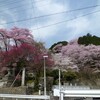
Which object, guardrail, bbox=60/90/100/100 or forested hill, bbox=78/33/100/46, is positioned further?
forested hill, bbox=78/33/100/46

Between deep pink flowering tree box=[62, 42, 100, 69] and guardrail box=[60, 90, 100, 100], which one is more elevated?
deep pink flowering tree box=[62, 42, 100, 69]

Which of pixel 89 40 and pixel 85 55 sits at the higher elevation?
pixel 89 40

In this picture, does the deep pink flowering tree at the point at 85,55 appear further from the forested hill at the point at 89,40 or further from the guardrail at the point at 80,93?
the guardrail at the point at 80,93

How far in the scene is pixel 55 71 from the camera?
45219 mm

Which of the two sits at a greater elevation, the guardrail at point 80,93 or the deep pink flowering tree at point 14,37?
the deep pink flowering tree at point 14,37

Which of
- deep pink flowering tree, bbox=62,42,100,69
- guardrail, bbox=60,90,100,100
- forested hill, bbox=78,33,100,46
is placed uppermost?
forested hill, bbox=78,33,100,46

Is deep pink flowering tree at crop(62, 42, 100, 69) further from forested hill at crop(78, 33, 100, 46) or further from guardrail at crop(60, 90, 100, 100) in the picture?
Result: guardrail at crop(60, 90, 100, 100)

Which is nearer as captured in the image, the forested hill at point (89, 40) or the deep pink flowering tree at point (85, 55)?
the deep pink flowering tree at point (85, 55)

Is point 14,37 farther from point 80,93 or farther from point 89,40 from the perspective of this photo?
point 80,93

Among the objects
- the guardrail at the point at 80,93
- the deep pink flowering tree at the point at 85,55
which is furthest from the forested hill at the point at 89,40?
the guardrail at the point at 80,93

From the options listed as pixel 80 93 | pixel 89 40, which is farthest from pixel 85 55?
pixel 80 93

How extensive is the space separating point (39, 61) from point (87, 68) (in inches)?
326

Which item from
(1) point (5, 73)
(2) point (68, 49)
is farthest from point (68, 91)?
(2) point (68, 49)

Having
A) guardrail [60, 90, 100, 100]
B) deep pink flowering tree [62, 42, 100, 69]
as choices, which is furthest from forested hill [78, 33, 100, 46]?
guardrail [60, 90, 100, 100]
